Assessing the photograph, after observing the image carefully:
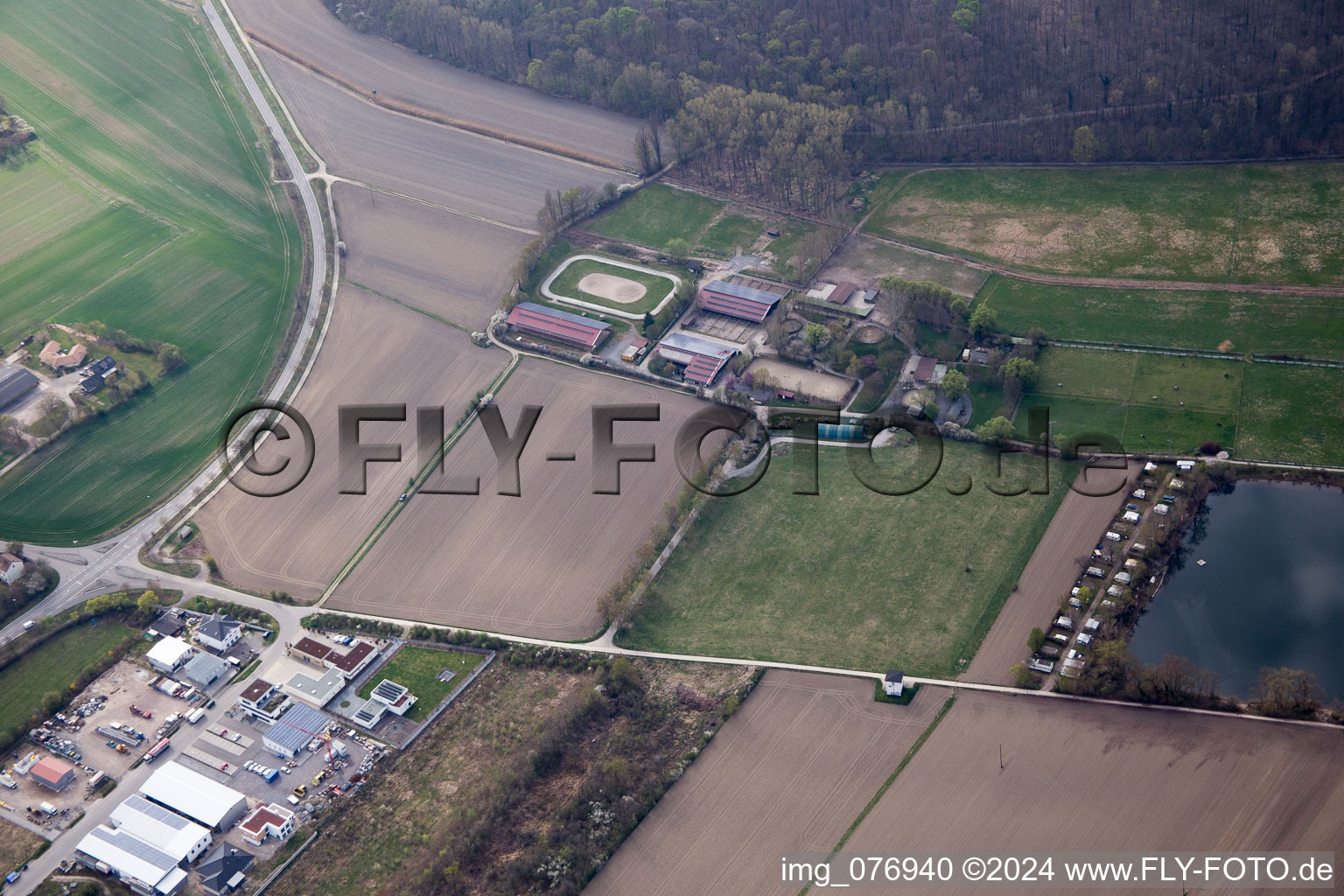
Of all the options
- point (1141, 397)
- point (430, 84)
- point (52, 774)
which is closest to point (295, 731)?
point (52, 774)

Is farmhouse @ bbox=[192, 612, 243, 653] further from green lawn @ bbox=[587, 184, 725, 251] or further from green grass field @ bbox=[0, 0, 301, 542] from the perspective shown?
green lawn @ bbox=[587, 184, 725, 251]

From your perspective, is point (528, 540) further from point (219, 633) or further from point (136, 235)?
point (136, 235)

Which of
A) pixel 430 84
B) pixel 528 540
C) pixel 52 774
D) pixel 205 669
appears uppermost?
pixel 430 84

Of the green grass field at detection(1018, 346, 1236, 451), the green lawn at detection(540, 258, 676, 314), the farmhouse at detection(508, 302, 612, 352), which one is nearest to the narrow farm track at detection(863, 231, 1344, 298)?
the green grass field at detection(1018, 346, 1236, 451)

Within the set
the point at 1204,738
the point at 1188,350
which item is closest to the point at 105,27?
the point at 1188,350

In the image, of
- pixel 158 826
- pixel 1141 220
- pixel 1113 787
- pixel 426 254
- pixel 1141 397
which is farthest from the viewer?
pixel 426 254

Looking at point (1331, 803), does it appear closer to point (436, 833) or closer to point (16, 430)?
point (436, 833)
